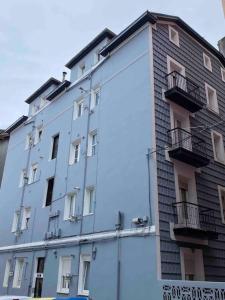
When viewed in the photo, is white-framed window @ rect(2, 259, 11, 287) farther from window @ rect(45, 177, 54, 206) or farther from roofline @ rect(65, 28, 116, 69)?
→ roofline @ rect(65, 28, 116, 69)

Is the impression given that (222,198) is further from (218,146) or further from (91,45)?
(91,45)

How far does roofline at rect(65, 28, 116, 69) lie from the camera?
18625 mm

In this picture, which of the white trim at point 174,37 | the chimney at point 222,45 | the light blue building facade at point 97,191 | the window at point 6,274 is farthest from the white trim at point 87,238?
the chimney at point 222,45

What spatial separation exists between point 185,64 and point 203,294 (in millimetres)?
11873

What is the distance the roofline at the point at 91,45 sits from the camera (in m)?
18.6

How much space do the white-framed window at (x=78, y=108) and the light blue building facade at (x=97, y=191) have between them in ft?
0.21

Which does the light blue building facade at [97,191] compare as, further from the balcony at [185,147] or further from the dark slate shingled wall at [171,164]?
the balcony at [185,147]

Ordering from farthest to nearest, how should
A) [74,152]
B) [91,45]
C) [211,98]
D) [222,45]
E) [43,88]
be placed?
[43,88], [222,45], [91,45], [211,98], [74,152]

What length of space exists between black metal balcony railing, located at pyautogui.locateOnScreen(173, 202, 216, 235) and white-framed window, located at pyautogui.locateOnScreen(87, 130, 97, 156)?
550 centimetres

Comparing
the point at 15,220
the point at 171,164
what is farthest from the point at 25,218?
the point at 171,164

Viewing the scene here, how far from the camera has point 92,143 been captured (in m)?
16.7

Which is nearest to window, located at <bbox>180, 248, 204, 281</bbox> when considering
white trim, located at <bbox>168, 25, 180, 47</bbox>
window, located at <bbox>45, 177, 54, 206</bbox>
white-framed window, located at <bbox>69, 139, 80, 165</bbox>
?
white-framed window, located at <bbox>69, 139, 80, 165</bbox>

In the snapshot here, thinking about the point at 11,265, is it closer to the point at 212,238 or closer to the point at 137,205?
the point at 137,205

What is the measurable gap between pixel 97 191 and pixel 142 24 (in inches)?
338
